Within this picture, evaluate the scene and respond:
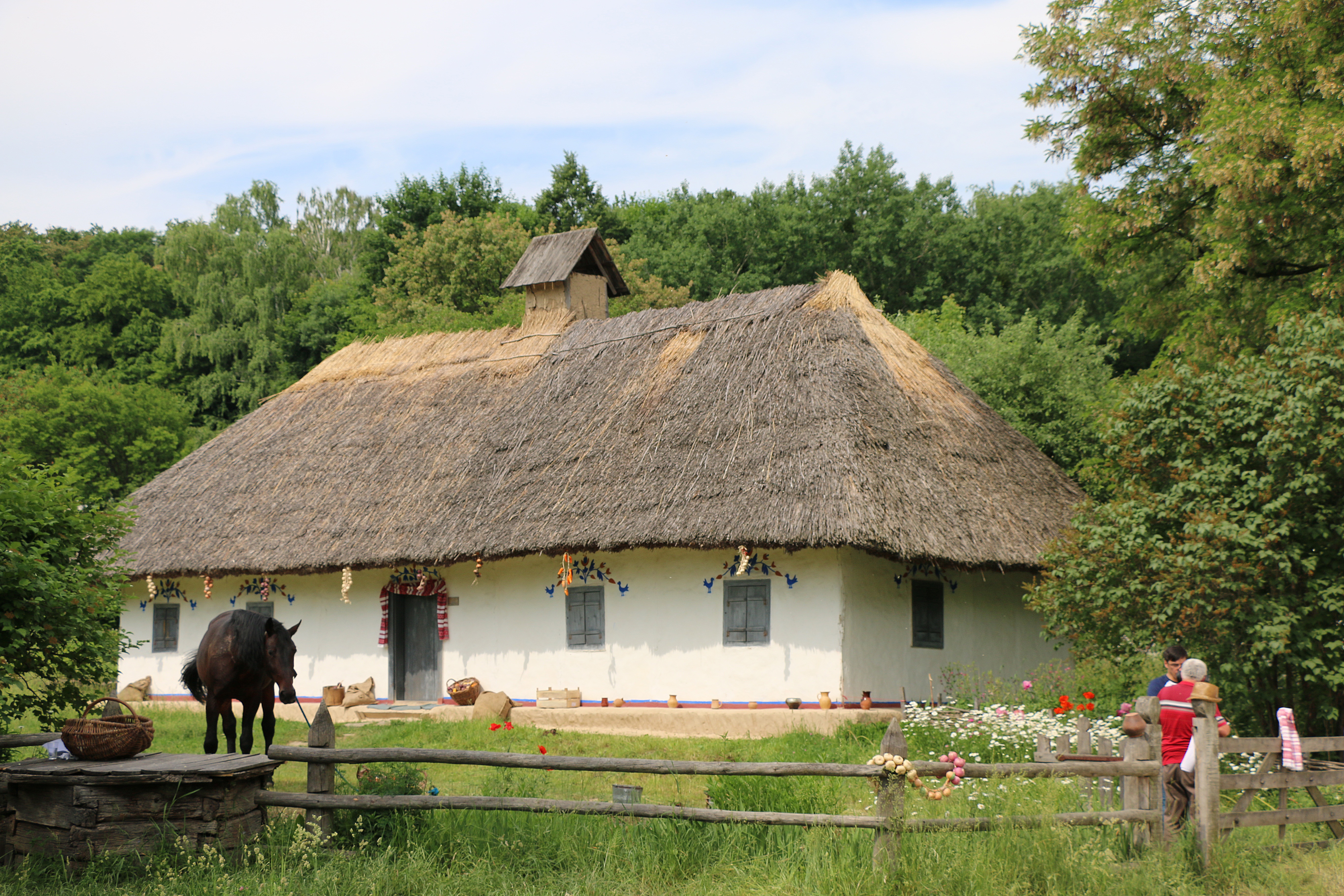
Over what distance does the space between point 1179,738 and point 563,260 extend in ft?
55.1

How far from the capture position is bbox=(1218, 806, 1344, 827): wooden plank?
6988mm

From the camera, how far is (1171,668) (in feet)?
28.0

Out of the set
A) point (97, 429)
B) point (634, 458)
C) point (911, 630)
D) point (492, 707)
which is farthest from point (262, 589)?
point (97, 429)

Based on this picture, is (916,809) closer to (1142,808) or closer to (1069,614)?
(1142,808)

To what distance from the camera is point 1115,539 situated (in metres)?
11.5

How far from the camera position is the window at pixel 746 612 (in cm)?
1434

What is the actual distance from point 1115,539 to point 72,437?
99.9 feet

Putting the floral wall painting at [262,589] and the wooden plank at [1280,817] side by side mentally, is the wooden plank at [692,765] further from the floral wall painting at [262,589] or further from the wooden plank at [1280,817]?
the floral wall painting at [262,589]

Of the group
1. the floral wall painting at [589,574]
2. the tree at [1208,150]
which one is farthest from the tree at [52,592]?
the tree at [1208,150]

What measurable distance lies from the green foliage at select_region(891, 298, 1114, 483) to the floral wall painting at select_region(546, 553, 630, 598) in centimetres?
804

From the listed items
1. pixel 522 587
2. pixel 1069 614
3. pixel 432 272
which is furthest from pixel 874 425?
pixel 432 272

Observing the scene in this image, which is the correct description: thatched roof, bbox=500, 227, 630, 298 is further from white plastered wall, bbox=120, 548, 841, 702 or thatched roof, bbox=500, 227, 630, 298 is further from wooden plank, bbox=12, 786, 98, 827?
wooden plank, bbox=12, 786, 98, 827

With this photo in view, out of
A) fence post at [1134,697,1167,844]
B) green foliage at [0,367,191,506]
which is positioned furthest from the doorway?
green foliage at [0,367,191,506]

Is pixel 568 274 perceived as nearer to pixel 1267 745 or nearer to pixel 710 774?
pixel 710 774
